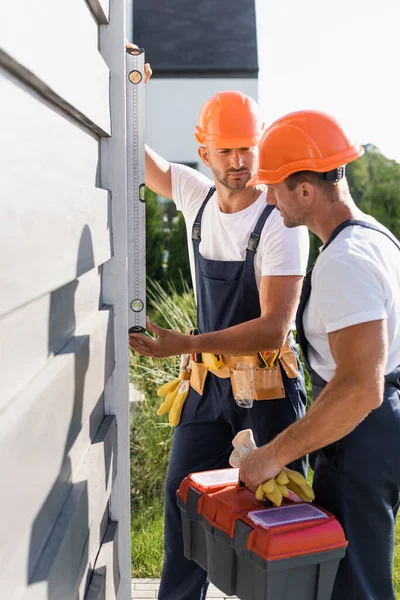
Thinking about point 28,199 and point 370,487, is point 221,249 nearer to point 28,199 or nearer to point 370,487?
point 370,487

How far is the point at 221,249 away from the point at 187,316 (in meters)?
2.93

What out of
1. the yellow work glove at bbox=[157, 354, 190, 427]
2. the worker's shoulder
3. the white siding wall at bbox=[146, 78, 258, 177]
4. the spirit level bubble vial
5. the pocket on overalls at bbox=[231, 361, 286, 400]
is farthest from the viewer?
the white siding wall at bbox=[146, 78, 258, 177]

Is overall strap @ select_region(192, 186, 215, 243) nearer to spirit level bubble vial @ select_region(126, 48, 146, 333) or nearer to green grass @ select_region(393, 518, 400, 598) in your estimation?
spirit level bubble vial @ select_region(126, 48, 146, 333)

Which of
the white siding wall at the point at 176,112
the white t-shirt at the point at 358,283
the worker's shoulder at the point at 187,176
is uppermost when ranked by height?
the white siding wall at the point at 176,112

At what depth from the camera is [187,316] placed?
6168mm

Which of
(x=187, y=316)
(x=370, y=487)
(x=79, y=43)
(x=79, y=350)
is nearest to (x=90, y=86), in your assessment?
(x=79, y=43)

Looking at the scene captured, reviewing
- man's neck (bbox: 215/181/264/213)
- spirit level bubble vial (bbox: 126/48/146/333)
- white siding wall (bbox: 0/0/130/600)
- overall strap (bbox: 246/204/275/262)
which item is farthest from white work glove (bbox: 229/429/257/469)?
man's neck (bbox: 215/181/264/213)

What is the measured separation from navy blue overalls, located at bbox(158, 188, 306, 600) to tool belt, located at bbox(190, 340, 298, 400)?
3cm

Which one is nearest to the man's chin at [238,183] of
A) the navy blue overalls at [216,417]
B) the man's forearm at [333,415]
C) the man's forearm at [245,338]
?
the navy blue overalls at [216,417]

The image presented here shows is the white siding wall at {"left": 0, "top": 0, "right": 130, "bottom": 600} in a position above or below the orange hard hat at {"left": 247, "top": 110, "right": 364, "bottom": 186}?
below

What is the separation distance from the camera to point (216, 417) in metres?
3.20

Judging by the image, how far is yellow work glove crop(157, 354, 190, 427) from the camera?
3305 mm

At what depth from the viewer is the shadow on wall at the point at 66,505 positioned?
1.42 m

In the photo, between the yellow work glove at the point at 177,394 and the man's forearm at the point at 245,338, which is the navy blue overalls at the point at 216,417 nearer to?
the yellow work glove at the point at 177,394
